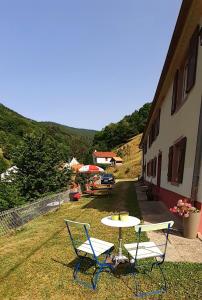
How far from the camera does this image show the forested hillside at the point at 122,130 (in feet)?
268

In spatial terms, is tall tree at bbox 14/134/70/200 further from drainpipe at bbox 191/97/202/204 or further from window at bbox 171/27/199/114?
drainpipe at bbox 191/97/202/204

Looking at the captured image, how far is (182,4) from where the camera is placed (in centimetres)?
556

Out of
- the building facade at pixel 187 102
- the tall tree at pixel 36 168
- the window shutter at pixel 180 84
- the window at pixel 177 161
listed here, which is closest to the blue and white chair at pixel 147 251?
the building facade at pixel 187 102

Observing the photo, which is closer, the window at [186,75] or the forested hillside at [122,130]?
the window at [186,75]

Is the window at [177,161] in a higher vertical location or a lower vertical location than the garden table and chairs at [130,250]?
higher

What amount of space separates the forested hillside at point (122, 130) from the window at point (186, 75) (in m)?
71.2

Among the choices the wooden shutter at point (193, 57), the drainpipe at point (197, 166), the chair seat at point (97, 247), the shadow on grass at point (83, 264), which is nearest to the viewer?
the chair seat at point (97, 247)

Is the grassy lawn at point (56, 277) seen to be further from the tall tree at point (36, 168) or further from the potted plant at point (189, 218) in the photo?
the tall tree at point (36, 168)

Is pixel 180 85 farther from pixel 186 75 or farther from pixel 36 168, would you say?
pixel 36 168

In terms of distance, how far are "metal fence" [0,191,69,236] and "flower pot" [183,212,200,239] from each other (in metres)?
5.45

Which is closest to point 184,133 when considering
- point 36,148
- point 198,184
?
point 198,184

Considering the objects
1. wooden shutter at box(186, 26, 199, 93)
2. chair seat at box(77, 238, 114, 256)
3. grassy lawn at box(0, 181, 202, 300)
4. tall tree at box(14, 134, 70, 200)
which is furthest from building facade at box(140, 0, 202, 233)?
tall tree at box(14, 134, 70, 200)

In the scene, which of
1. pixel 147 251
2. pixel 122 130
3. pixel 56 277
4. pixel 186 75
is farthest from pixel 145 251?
pixel 122 130

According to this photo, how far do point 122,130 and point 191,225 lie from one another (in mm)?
77739
